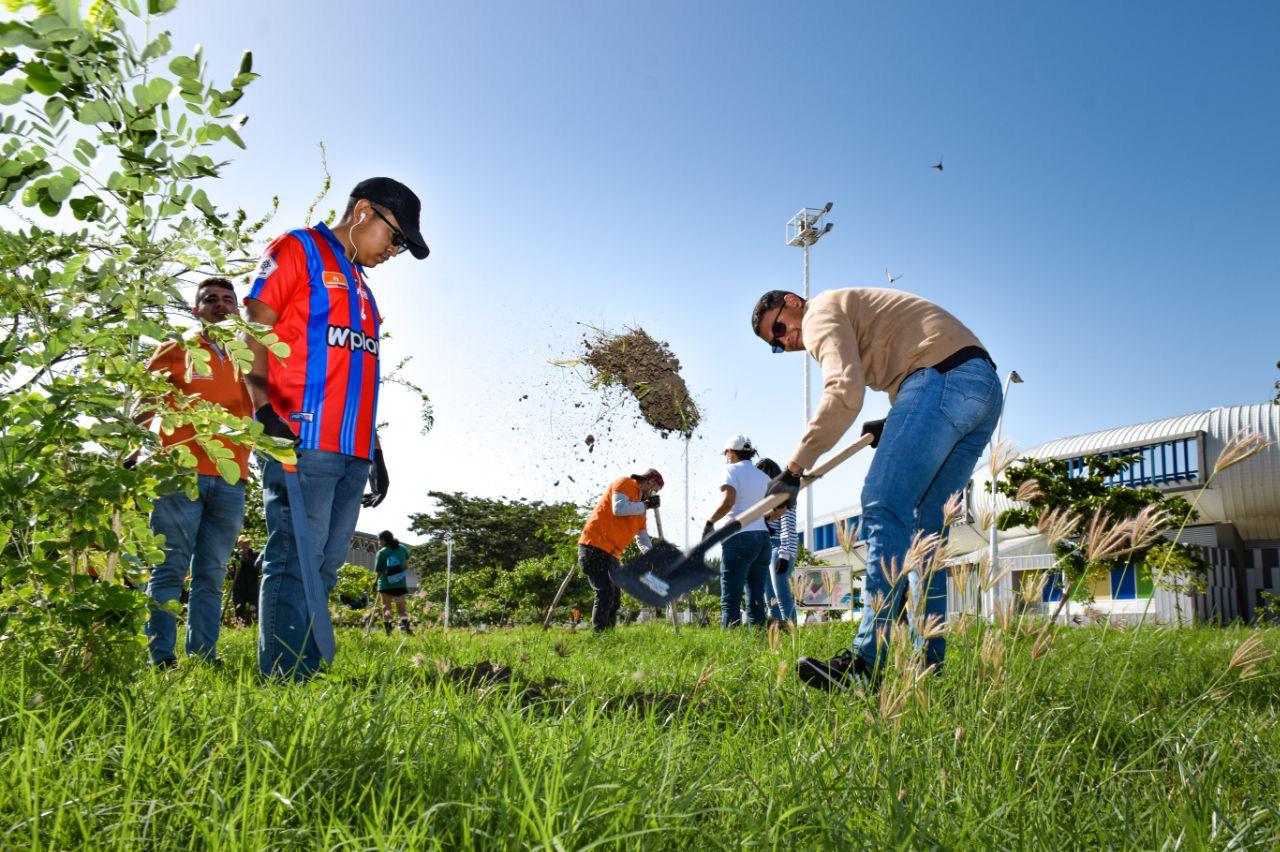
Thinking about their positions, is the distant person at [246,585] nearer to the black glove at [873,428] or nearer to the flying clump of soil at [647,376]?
the flying clump of soil at [647,376]

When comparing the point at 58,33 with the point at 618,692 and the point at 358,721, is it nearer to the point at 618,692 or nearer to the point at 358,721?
the point at 358,721

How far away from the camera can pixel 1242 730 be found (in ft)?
8.28

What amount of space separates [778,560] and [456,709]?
691 cm

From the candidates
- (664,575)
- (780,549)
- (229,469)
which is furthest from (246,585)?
(229,469)

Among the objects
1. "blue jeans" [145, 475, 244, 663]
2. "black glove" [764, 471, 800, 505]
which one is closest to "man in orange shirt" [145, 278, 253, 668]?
"blue jeans" [145, 475, 244, 663]

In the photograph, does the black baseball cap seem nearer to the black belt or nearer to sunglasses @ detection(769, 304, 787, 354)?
sunglasses @ detection(769, 304, 787, 354)

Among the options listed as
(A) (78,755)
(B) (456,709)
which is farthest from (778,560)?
(A) (78,755)

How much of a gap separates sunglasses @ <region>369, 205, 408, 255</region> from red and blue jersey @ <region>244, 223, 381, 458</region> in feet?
0.88

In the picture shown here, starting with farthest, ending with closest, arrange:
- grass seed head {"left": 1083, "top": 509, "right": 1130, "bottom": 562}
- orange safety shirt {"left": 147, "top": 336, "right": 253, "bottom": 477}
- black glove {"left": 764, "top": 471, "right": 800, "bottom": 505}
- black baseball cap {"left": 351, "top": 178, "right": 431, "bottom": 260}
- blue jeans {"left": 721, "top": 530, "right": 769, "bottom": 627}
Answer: blue jeans {"left": 721, "top": 530, "right": 769, "bottom": 627}, orange safety shirt {"left": 147, "top": 336, "right": 253, "bottom": 477}, black baseball cap {"left": 351, "top": 178, "right": 431, "bottom": 260}, black glove {"left": 764, "top": 471, "right": 800, "bottom": 505}, grass seed head {"left": 1083, "top": 509, "right": 1130, "bottom": 562}

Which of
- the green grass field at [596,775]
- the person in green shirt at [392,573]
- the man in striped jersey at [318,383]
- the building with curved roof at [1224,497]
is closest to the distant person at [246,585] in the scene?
the person in green shirt at [392,573]

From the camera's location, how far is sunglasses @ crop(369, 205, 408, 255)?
147 inches

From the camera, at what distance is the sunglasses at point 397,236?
374 cm

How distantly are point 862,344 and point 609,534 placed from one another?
4.73 meters

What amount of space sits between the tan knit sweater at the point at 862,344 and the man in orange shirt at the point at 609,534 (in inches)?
173
